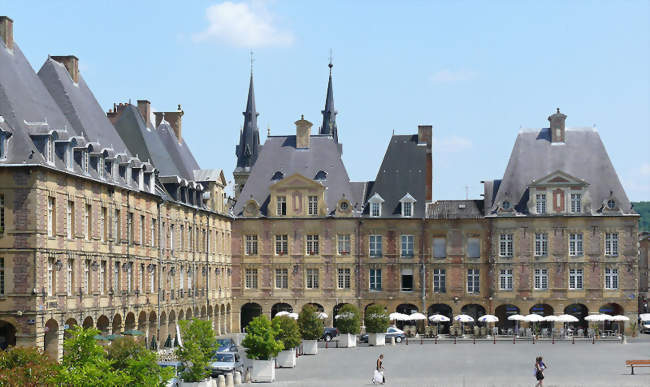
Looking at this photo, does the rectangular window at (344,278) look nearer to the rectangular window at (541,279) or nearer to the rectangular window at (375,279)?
the rectangular window at (375,279)

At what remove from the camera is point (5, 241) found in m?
47.0

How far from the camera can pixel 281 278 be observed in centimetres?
8894

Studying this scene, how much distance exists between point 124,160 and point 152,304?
395 inches

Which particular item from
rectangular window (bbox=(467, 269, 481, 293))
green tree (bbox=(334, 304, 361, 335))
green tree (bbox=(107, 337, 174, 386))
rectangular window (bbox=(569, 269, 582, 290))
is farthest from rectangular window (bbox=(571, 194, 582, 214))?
green tree (bbox=(107, 337, 174, 386))

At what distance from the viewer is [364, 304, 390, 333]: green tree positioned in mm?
74125

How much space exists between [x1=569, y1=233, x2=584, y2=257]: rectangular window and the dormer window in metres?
13.0

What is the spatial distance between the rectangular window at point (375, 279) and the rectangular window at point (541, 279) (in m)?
12.7

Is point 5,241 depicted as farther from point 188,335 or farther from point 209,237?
point 209,237

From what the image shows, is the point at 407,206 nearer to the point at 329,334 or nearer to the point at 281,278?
the point at 281,278

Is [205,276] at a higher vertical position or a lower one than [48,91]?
lower

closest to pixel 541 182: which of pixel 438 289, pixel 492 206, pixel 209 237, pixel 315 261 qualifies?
pixel 492 206

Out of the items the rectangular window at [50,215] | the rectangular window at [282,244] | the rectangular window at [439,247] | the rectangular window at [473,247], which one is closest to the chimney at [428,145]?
the rectangular window at [439,247]

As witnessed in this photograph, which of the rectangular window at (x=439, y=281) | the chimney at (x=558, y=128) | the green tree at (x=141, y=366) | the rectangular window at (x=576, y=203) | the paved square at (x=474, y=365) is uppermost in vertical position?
the chimney at (x=558, y=128)

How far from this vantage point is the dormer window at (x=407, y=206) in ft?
289
